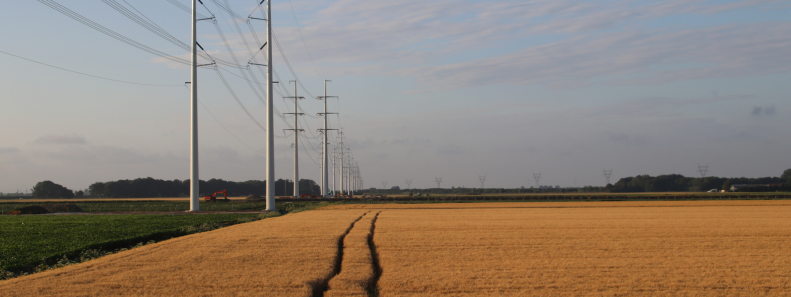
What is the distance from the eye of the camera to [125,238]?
30.7 m

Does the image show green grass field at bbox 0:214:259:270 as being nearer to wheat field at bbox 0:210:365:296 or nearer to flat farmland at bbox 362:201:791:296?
wheat field at bbox 0:210:365:296

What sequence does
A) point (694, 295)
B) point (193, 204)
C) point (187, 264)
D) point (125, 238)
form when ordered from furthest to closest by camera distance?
point (193, 204)
point (125, 238)
point (187, 264)
point (694, 295)

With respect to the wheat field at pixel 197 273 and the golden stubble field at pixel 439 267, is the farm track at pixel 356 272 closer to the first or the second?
the golden stubble field at pixel 439 267

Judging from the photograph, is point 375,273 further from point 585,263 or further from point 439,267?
point 585,263

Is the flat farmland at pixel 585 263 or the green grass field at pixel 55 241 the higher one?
the green grass field at pixel 55 241

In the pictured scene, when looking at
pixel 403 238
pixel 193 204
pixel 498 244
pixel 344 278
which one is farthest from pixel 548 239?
pixel 193 204

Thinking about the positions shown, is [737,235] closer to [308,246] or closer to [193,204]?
[308,246]

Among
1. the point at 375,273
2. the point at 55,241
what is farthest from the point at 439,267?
the point at 55,241

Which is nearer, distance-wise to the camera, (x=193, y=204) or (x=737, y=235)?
(x=737, y=235)

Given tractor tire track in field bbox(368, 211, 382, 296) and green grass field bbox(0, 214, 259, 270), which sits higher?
green grass field bbox(0, 214, 259, 270)

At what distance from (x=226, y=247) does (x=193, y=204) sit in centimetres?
3995

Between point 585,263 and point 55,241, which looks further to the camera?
point 55,241

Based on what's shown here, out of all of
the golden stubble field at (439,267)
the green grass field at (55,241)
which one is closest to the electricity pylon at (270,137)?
the green grass field at (55,241)

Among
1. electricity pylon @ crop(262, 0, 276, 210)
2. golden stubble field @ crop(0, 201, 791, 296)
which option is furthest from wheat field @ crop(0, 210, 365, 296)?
electricity pylon @ crop(262, 0, 276, 210)
